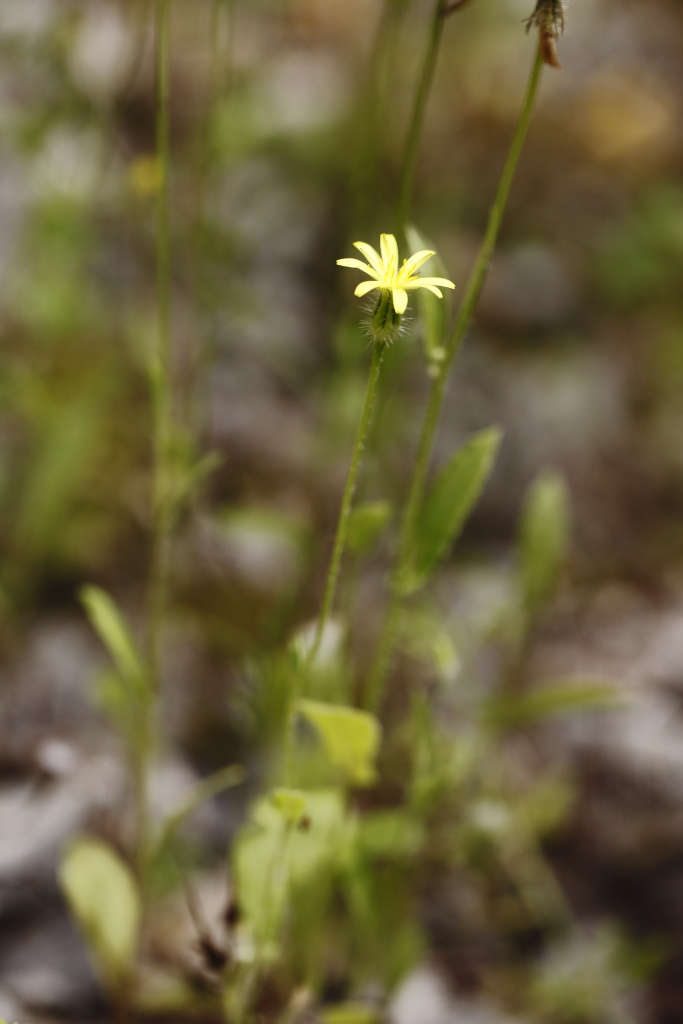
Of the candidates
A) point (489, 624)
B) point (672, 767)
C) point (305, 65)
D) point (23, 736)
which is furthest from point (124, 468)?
point (305, 65)

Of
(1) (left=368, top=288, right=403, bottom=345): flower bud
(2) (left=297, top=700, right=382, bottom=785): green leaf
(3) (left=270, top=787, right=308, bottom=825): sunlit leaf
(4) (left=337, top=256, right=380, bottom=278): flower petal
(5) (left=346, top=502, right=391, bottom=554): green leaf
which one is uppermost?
(4) (left=337, top=256, right=380, bottom=278): flower petal

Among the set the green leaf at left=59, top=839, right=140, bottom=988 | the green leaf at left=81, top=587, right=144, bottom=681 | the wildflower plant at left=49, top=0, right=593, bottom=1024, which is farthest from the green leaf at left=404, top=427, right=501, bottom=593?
the green leaf at left=59, top=839, right=140, bottom=988

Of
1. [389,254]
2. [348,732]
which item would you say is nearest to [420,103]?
[389,254]

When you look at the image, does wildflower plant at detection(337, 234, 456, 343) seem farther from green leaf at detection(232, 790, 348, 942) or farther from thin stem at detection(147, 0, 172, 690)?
green leaf at detection(232, 790, 348, 942)

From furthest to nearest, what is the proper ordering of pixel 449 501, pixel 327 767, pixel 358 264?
pixel 327 767 → pixel 449 501 → pixel 358 264

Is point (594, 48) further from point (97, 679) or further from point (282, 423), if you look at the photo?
point (97, 679)

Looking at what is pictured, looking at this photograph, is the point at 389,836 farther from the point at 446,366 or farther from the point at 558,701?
the point at 446,366
